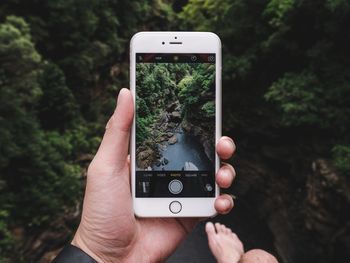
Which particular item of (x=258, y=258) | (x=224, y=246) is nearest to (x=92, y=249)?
(x=258, y=258)

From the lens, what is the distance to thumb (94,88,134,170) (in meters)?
2.46

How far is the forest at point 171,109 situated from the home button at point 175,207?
0.69 feet

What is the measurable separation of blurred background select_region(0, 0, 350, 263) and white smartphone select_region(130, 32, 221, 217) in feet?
19.5

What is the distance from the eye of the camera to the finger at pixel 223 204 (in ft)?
8.20

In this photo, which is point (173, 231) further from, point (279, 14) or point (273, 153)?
point (273, 153)

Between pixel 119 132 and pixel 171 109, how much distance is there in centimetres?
39

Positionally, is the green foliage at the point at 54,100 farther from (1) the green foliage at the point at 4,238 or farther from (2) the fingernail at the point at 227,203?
(2) the fingernail at the point at 227,203

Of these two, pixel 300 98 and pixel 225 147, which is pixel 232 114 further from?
pixel 225 147

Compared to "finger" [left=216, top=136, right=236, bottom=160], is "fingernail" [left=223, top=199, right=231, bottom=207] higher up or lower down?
lower down

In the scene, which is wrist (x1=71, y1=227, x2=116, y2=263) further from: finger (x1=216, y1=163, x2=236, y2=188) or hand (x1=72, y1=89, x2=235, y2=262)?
finger (x1=216, y1=163, x2=236, y2=188)

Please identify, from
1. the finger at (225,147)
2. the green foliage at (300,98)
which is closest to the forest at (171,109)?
the finger at (225,147)

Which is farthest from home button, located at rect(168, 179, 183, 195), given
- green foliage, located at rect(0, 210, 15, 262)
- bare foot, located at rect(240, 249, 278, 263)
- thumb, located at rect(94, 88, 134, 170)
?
green foliage, located at rect(0, 210, 15, 262)

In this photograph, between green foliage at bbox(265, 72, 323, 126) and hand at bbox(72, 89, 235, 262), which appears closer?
hand at bbox(72, 89, 235, 262)

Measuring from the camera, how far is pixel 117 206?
8.44ft
